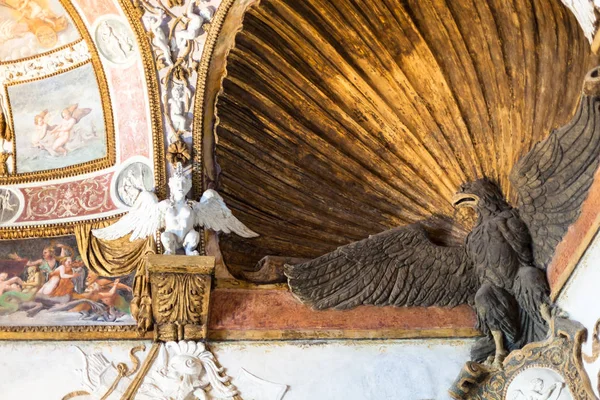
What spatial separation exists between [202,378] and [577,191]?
3071 millimetres

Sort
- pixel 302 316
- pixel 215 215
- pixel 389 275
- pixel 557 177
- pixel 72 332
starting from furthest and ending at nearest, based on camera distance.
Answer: pixel 389 275
pixel 215 215
pixel 302 316
pixel 72 332
pixel 557 177

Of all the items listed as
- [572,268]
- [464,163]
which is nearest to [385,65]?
[464,163]

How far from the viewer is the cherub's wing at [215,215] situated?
778cm

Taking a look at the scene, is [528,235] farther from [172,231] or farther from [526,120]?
[172,231]

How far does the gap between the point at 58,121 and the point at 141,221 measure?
135cm

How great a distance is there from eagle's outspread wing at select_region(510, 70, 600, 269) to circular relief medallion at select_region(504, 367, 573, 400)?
835mm

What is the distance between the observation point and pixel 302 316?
25.3ft

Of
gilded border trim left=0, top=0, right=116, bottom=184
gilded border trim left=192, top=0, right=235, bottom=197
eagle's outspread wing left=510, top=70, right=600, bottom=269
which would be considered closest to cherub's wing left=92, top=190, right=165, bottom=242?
gilded border trim left=192, top=0, right=235, bottom=197

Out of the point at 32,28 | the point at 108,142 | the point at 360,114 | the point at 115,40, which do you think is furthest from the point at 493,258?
the point at 32,28

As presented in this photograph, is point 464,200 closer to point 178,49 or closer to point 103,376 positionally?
point 178,49

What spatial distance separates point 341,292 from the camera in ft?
25.8

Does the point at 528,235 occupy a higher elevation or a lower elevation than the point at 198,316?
higher

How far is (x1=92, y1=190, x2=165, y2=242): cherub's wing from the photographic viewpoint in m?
7.73

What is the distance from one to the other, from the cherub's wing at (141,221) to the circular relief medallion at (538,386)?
2977mm
